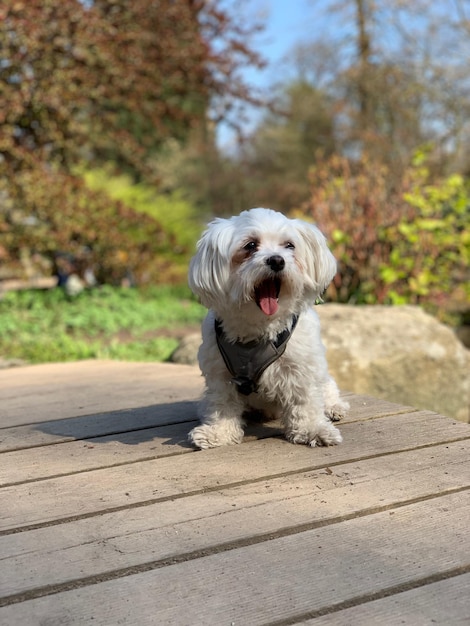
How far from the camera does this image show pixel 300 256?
246 centimetres

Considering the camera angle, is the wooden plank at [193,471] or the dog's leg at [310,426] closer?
the wooden plank at [193,471]

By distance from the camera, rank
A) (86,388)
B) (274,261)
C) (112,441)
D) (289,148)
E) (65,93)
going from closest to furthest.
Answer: (274,261) < (112,441) < (86,388) < (65,93) < (289,148)

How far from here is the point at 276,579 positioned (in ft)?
5.26

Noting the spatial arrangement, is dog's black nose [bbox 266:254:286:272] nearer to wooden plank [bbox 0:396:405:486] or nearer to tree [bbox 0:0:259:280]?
wooden plank [bbox 0:396:405:486]

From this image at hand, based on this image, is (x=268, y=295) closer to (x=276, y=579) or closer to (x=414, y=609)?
(x=276, y=579)

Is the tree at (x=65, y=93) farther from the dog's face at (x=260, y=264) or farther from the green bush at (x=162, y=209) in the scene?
the dog's face at (x=260, y=264)

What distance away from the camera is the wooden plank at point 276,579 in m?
1.47

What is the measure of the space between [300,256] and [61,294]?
227 inches

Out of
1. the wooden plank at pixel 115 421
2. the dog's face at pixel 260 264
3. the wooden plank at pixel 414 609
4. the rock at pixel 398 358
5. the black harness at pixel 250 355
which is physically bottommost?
the rock at pixel 398 358

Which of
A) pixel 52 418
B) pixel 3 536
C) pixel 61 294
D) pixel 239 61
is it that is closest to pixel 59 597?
pixel 3 536

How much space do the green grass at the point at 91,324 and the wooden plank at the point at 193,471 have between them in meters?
3.26

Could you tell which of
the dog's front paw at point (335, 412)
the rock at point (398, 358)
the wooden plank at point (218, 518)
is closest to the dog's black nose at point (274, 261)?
the wooden plank at point (218, 518)

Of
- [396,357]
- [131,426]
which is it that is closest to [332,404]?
[131,426]

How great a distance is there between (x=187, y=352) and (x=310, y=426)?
2.52 meters
